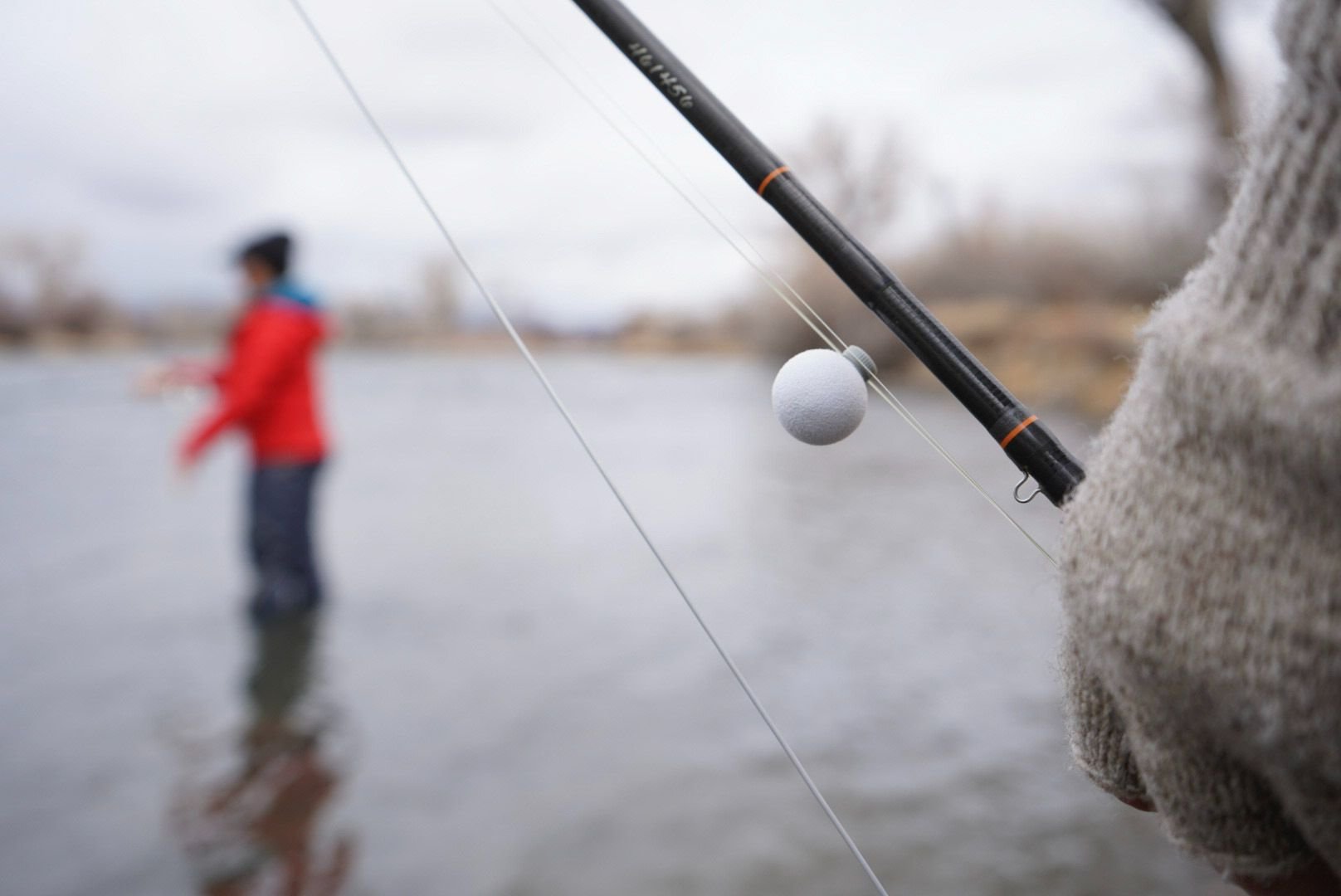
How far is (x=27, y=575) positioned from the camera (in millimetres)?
6320

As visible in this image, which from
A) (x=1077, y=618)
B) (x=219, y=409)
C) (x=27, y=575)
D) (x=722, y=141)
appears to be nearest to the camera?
(x=1077, y=618)

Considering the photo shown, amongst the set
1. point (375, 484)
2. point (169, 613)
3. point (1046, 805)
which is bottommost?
point (375, 484)

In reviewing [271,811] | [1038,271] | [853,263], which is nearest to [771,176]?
[853,263]

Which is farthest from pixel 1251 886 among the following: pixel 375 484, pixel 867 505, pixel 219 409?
pixel 375 484

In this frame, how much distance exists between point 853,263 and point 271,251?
4160 mm

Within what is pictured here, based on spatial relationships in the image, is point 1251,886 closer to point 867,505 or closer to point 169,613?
point 169,613

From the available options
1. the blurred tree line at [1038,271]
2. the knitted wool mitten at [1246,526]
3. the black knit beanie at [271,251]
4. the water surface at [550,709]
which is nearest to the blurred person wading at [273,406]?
the black knit beanie at [271,251]

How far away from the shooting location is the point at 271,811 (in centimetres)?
328

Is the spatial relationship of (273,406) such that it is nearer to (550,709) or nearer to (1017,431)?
(550,709)

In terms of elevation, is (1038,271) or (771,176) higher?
(771,176)

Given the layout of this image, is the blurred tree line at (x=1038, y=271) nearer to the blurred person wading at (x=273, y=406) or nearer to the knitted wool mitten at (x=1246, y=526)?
the blurred person wading at (x=273, y=406)

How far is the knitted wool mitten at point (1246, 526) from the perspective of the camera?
2.24 feet

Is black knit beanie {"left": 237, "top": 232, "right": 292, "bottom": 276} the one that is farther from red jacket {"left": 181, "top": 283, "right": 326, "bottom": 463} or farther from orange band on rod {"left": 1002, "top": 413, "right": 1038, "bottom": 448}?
orange band on rod {"left": 1002, "top": 413, "right": 1038, "bottom": 448}

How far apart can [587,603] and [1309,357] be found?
5065 millimetres
